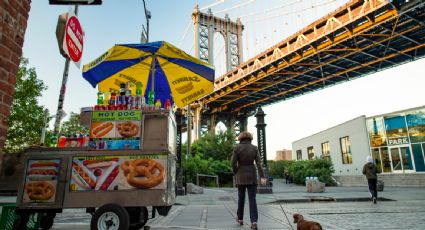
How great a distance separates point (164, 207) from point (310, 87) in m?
37.1

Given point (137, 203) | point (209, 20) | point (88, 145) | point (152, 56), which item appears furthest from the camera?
point (209, 20)

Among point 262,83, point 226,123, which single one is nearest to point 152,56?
point 262,83

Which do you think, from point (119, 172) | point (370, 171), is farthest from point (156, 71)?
point (370, 171)

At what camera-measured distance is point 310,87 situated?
Result: 124 ft

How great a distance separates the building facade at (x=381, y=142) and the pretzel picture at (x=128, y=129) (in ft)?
67.4

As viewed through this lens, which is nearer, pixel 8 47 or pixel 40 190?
pixel 8 47

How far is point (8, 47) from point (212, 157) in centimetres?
2570

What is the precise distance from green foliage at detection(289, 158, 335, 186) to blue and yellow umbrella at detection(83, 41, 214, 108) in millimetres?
17689

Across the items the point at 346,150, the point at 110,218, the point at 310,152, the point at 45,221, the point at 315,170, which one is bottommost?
the point at 45,221

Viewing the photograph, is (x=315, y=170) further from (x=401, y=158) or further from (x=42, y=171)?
(x=42, y=171)

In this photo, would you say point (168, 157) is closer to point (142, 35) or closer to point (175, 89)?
point (175, 89)

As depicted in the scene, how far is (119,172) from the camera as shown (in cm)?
364

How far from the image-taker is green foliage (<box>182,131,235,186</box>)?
67.3ft

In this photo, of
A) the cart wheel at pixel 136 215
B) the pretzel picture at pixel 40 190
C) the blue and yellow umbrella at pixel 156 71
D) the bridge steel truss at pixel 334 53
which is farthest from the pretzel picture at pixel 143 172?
the bridge steel truss at pixel 334 53
